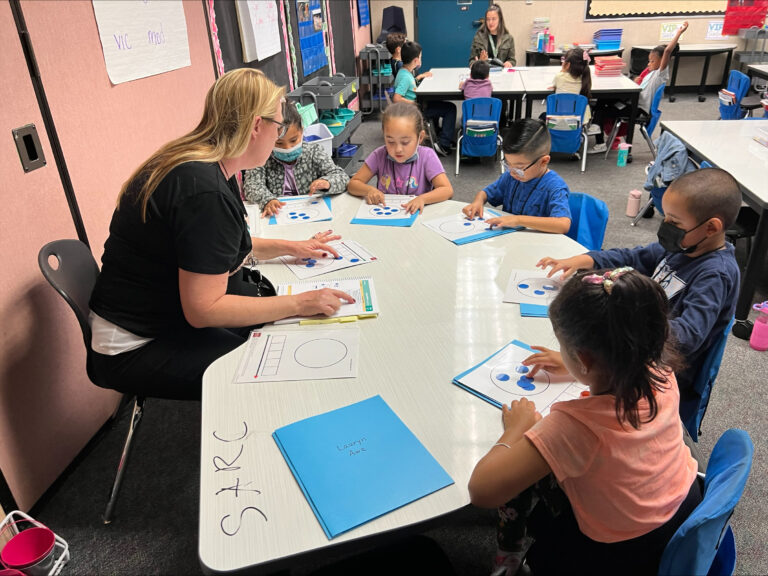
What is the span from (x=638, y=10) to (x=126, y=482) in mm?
8656

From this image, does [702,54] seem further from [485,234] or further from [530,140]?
[485,234]

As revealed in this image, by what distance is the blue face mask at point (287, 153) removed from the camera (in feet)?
8.44

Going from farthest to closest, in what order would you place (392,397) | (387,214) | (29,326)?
1. (387,214)
2. (29,326)
3. (392,397)

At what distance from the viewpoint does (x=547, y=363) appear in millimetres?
1230

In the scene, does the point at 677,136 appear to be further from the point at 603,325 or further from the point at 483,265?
the point at 603,325

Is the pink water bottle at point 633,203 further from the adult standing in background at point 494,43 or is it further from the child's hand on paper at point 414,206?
the adult standing in background at point 494,43

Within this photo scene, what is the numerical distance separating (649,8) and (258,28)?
20.7 ft

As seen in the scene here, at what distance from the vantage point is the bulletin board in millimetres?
7574

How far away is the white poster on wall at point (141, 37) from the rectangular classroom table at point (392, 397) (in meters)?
1.22

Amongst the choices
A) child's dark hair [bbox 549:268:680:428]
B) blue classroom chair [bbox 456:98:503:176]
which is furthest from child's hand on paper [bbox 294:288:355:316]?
blue classroom chair [bbox 456:98:503:176]

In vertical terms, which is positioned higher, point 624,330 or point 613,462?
point 624,330

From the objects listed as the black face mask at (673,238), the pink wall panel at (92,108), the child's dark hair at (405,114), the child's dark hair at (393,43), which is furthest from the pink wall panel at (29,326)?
the child's dark hair at (393,43)

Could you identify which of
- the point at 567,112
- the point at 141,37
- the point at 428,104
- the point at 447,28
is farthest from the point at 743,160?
the point at 447,28

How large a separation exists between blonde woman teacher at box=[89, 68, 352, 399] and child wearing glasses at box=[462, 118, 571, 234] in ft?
3.10
